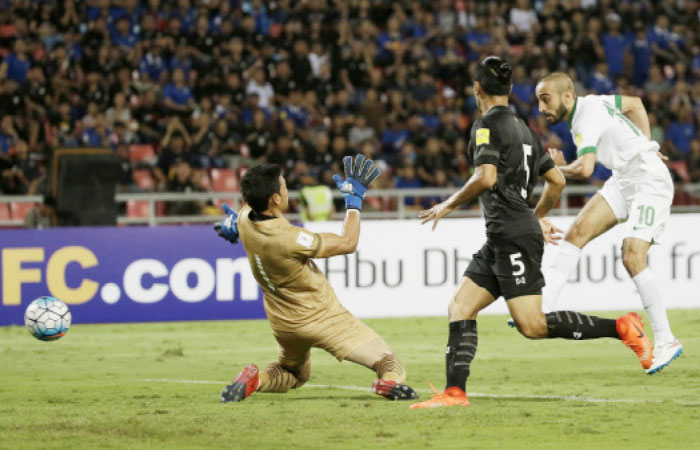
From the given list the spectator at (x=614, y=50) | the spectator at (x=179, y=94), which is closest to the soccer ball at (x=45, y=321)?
the spectator at (x=179, y=94)

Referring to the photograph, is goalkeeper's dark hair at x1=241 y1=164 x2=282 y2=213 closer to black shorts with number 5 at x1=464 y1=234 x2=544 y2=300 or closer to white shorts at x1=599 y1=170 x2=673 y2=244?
black shorts with number 5 at x1=464 y1=234 x2=544 y2=300

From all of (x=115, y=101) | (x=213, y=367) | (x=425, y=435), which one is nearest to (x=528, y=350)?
(x=213, y=367)

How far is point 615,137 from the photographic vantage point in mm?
9164

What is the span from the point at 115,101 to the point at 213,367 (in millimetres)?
9144

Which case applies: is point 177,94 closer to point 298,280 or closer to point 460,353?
point 298,280

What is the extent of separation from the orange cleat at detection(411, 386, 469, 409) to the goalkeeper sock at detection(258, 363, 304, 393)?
3.63 ft

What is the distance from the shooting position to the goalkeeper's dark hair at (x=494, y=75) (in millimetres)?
7004

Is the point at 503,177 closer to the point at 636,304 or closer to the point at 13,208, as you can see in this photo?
the point at 636,304

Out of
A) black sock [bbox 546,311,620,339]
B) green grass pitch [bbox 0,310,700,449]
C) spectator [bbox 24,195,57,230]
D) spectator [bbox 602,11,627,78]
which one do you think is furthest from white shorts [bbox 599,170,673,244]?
spectator [bbox 602,11,627,78]

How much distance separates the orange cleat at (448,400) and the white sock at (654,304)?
7.99 ft

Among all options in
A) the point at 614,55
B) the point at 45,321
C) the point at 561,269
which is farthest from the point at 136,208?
the point at 614,55

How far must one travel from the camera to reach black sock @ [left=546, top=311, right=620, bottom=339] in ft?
23.7

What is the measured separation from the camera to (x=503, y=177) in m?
7.10

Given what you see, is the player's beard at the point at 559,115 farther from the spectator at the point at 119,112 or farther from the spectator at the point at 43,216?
the spectator at the point at 119,112
